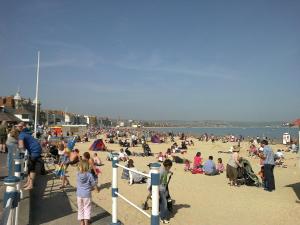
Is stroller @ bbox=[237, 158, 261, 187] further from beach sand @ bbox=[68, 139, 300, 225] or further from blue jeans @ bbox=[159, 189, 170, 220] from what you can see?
blue jeans @ bbox=[159, 189, 170, 220]

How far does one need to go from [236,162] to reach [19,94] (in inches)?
3544

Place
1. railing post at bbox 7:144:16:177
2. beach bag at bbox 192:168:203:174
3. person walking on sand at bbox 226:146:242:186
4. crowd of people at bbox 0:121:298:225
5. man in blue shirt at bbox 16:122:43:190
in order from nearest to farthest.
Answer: crowd of people at bbox 0:121:298:225
railing post at bbox 7:144:16:177
man in blue shirt at bbox 16:122:43:190
person walking on sand at bbox 226:146:242:186
beach bag at bbox 192:168:203:174

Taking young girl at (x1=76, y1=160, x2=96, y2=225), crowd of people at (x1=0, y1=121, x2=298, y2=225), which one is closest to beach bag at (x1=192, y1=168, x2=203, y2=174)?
crowd of people at (x1=0, y1=121, x2=298, y2=225)

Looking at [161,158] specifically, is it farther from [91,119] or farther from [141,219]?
[91,119]

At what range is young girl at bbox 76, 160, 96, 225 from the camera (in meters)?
6.39

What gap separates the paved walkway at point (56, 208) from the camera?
6.69 metres

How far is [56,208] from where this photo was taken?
7.64 m

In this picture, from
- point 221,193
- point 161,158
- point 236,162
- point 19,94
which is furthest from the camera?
point 19,94

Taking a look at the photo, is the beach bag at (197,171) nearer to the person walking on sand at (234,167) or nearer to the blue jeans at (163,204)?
the person walking on sand at (234,167)

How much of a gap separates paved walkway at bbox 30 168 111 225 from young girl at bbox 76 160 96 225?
306mm

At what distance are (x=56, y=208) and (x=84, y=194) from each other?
4.97 ft

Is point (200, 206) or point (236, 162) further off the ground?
point (236, 162)

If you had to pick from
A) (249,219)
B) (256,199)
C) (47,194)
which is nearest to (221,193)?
(256,199)

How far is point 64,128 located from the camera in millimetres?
55031
